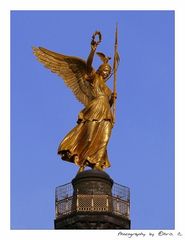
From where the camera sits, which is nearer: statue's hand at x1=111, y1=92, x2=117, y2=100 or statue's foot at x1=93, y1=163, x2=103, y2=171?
statue's foot at x1=93, y1=163, x2=103, y2=171

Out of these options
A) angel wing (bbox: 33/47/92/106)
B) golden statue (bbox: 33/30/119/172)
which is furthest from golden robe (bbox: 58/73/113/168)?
angel wing (bbox: 33/47/92/106)

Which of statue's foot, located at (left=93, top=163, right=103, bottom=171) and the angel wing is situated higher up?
the angel wing

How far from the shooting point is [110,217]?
35.9 metres

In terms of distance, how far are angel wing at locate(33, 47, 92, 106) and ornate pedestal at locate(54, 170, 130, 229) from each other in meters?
5.31

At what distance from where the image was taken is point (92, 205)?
3619 cm

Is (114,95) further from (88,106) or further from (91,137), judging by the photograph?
(91,137)

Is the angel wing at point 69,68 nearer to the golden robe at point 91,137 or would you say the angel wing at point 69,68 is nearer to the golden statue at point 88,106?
the golden statue at point 88,106

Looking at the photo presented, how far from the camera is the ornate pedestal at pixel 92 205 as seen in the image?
1409 inches

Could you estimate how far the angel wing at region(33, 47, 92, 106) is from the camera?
137 ft

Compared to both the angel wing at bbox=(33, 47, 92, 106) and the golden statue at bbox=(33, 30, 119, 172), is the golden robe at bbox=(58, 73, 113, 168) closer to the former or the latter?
the golden statue at bbox=(33, 30, 119, 172)

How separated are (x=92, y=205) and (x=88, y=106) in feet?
18.1

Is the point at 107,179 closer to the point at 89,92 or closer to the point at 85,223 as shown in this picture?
the point at 85,223

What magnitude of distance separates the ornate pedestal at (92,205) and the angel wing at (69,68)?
5314mm

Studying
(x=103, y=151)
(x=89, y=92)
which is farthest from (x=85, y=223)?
(x=89, y=92)
